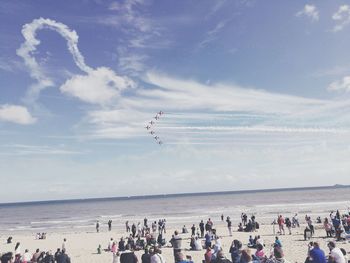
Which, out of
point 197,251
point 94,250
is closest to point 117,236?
point 94,250

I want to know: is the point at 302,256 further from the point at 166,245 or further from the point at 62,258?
the point at 62,258

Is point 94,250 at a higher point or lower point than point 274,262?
lower

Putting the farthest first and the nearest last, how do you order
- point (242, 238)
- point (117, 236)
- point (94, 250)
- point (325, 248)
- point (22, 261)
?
point (117, 236) < point (242, 238) < point (94, 250) < point (325, 248) < point (22, 261)

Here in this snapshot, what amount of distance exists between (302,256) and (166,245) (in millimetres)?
10763

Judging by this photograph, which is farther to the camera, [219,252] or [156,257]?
[156,257]

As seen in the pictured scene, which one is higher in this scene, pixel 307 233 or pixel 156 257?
pixel 156 257

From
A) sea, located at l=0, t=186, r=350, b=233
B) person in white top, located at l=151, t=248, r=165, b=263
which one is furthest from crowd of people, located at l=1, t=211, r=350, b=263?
sea, located at l=0, t=186, r=350, b=233

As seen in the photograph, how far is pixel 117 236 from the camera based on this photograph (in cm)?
3759

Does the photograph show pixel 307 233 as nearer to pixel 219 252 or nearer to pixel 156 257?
pixel 156 257

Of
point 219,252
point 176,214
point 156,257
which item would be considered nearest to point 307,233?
point 156,257

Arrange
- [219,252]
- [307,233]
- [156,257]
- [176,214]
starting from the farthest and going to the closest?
1. [176,214]
2. [307,233]
3. [156,257]
4. [219,252]

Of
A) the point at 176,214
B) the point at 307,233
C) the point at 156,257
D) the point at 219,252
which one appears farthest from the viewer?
the point at 176,214

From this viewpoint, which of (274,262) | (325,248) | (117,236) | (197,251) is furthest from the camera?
(117,236)

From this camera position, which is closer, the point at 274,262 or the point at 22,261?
the point at 274,262
